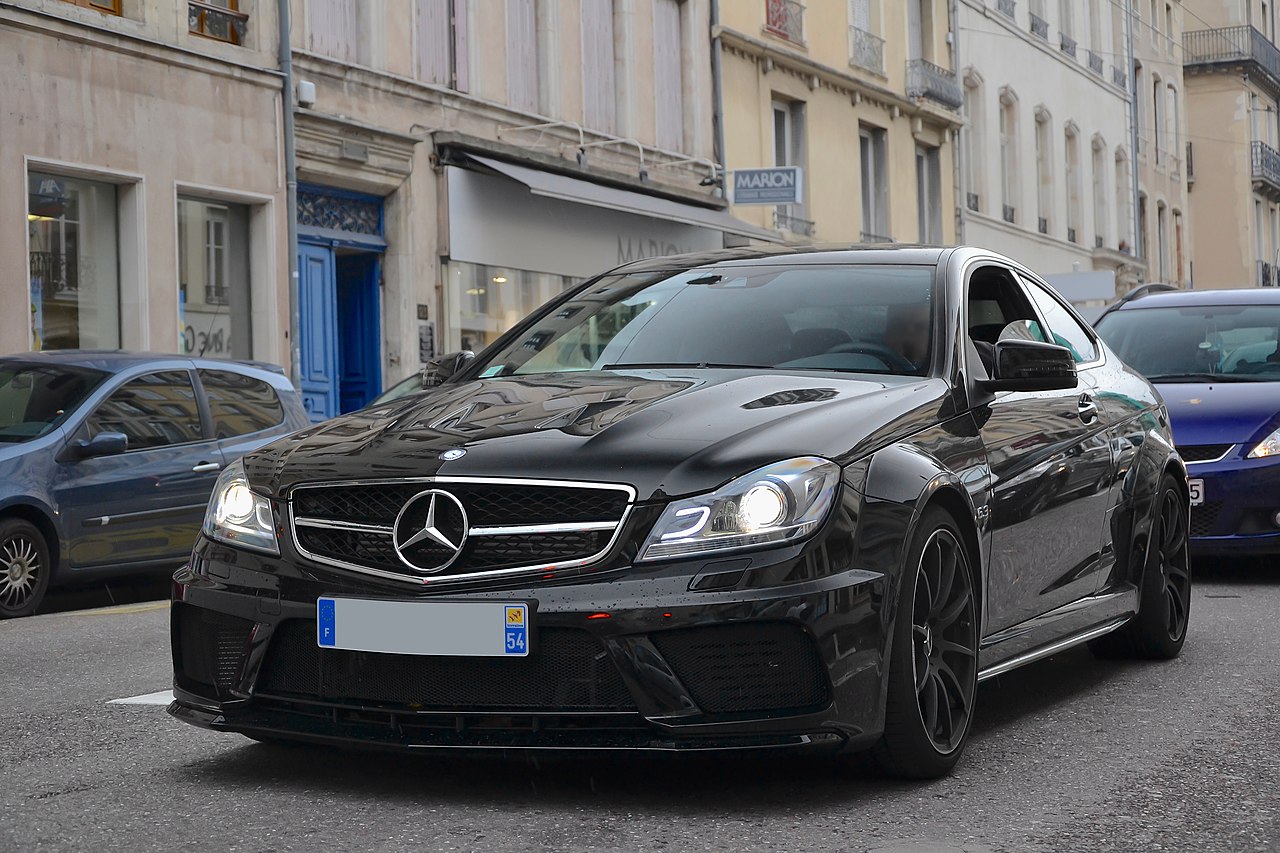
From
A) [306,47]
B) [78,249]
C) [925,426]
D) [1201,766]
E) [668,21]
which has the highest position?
[668,21]

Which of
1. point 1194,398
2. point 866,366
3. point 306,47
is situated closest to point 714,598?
point 866,366

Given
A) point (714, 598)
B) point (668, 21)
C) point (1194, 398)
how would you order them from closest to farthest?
point (714, 598), point (1194, 398), point (668, 21)

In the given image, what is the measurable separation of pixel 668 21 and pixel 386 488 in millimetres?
22942

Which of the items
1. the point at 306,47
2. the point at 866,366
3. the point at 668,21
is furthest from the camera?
the point at 668,21

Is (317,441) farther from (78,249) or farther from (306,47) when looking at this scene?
(306,47)

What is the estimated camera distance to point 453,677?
4.52 meters

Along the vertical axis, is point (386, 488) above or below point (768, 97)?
below

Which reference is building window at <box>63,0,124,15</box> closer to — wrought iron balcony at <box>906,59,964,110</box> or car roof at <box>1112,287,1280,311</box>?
car roof at <box>1112,287,1280,311</box>

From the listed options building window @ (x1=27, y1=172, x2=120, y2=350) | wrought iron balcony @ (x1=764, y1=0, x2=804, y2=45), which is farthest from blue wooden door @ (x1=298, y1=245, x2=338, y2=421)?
wrought iron balcony @ (x1=764, y1=0, x2=804, y2=45)

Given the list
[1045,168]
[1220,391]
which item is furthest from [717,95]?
[1045,168]

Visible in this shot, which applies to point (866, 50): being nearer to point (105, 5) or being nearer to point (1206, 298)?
point (105, 5)

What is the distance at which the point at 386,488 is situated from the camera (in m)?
4.62

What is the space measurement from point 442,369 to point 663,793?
1950 mm

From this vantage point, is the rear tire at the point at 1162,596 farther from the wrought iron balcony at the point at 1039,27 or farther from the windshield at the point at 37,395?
the wrought iron balcony at the point at 1039,27
